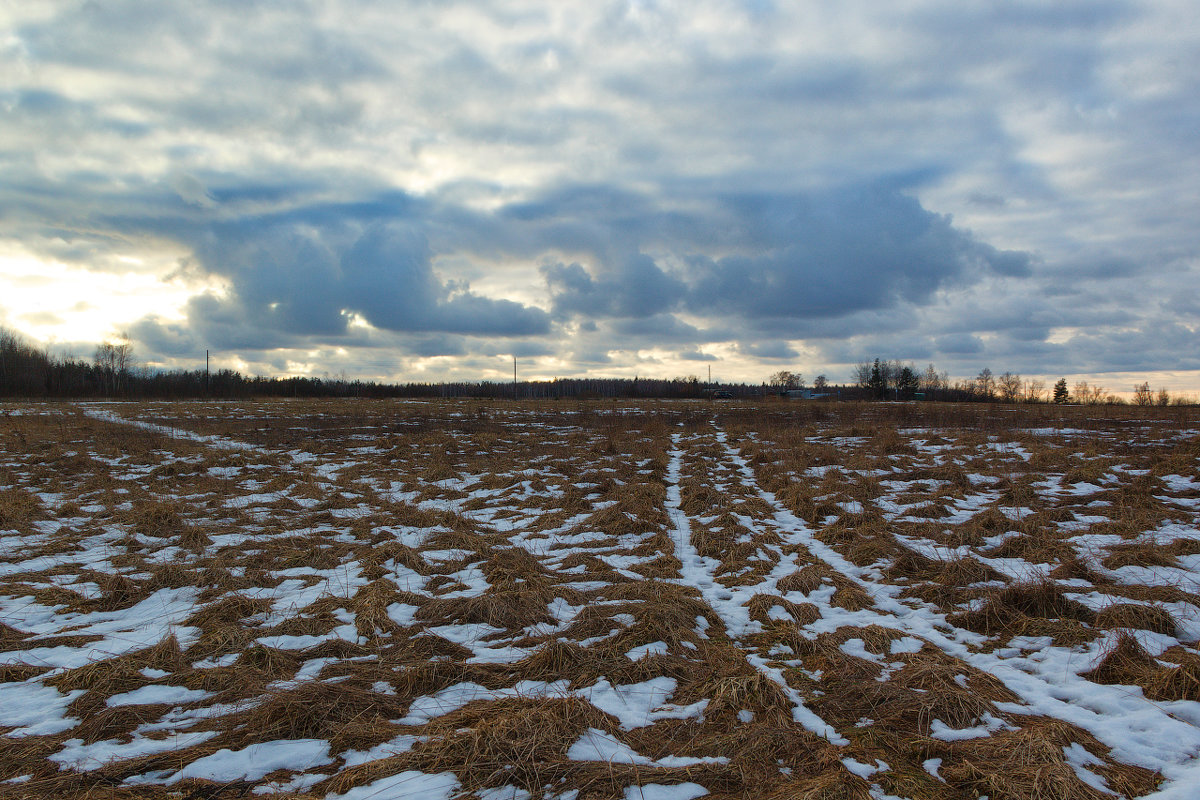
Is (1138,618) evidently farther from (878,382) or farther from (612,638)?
(878,382)

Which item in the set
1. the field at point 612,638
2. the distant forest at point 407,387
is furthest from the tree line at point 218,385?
the field at point 612,638

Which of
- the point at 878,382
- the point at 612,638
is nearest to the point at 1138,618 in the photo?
the point at 612,638

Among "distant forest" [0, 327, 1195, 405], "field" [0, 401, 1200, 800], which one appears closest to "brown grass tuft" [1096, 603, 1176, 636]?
"field" [0, 401, 1200, 800]

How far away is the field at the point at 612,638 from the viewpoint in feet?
12.8

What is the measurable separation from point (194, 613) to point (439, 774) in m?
5.05

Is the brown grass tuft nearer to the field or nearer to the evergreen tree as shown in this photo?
the field

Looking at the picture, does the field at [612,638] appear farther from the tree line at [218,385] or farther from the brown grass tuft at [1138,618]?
the tree line at [218,385]

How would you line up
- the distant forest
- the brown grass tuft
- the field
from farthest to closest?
the distant forest
the brown grass tuft
the field

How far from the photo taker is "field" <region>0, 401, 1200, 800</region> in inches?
153

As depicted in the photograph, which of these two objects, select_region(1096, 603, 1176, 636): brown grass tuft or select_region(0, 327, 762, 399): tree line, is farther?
select_region(0, 327, 762, 399): tree line

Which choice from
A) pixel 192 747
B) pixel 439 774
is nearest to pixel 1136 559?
pixel 439 774

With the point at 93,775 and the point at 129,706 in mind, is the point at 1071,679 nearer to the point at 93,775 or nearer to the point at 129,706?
the point at 93,775

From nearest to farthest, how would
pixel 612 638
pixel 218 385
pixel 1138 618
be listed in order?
pixel 1138 618, pixel 612 638, pixel 218 385

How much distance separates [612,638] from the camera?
236 inches
